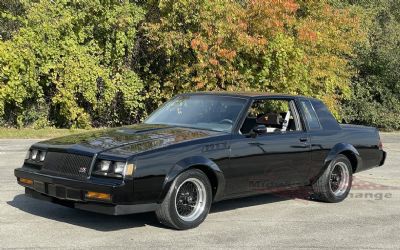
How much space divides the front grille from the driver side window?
8.04ft

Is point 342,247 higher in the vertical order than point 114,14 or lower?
lower

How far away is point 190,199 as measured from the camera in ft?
21.0

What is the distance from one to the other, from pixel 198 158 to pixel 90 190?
4.06 feet

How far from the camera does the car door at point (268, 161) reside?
6781 millimetres

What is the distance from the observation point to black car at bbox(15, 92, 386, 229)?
5852 millimetres

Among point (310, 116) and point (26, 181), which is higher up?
point (310, 116)

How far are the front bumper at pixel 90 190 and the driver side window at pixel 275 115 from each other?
7.59ft

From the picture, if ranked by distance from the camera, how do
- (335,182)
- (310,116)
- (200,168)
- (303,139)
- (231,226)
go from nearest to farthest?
(200,168)
(231,226)
(303,139)
(310,116)
(335,182)

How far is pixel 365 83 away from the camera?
2747 centimetres

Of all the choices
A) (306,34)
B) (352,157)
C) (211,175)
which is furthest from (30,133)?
(211,175)

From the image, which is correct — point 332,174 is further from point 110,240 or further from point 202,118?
point 110,240

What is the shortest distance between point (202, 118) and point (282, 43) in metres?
14.0

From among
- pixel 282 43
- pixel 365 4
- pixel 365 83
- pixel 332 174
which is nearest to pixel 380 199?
pixel 332 174

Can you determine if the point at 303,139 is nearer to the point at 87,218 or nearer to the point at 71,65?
the point at 87,218
